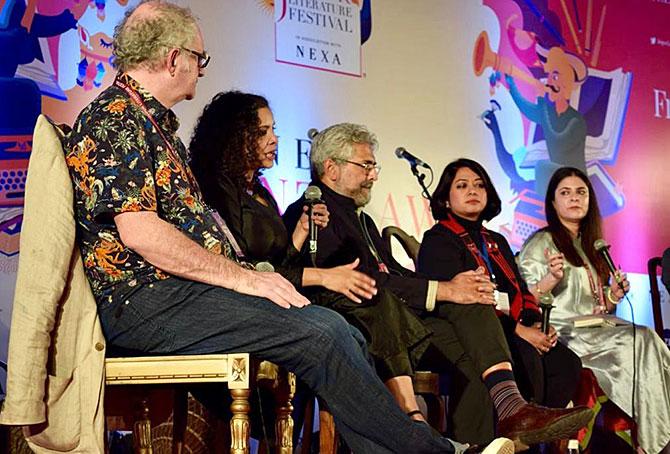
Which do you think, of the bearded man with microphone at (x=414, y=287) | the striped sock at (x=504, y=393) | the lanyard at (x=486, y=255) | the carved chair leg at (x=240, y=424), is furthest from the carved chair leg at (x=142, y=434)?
the lanyard at (x=486, y=255)

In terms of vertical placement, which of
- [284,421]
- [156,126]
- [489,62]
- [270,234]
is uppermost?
[489,62]

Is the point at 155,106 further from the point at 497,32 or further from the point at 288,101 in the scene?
the point at 497,32

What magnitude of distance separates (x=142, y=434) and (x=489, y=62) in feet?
10.6

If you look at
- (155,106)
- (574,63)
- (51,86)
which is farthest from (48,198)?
(574,63)

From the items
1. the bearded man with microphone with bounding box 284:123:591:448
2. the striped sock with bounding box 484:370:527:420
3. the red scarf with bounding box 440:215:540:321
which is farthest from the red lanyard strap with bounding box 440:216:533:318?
the striped sock with bounding box 484:370:527:420

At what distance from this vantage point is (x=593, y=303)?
15.2 ft

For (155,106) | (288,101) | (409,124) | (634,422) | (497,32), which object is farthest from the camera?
(497,32)

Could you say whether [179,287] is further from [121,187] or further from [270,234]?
[270,234]

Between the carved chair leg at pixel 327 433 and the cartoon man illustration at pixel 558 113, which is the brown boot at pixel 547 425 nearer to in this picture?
the carved chair leg at pixel 327 433

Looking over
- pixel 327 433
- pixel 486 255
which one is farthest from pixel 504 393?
pixel 486 255

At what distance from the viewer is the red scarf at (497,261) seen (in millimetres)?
4148

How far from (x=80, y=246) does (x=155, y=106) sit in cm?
39

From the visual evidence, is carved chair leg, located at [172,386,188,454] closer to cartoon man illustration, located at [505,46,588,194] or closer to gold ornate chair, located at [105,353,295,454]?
gold ornate chair, located at [105,353,295,454]

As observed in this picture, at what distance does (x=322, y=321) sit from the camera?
2.40 meters
